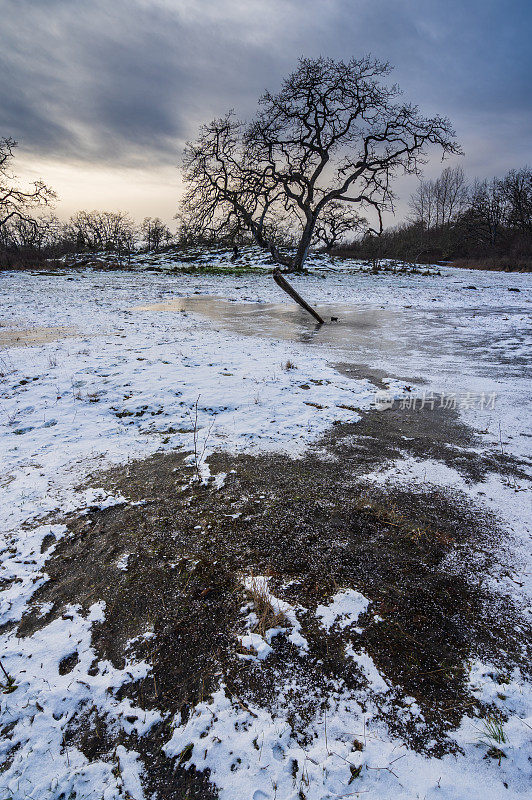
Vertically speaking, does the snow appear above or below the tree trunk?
below

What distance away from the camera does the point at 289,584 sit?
2396 millimetres

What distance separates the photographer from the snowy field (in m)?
1.51

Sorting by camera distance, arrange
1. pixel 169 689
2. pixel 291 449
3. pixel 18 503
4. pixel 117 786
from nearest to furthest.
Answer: pixel 117 786 < pixel 169 689 < pixel 18 503 < pixel 291 449

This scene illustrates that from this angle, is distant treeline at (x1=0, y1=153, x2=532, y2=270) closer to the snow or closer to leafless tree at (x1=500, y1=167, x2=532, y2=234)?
leafless tree at (x1=500, y1=167, x2=532, y2=234)

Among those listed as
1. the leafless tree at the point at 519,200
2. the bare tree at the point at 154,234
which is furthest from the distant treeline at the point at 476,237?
the bare tree at the point at 154,234

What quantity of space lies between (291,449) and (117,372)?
144 inches

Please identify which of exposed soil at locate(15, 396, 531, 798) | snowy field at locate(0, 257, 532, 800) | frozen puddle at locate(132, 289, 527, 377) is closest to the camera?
snowy field at locate(0, 257, 532, 800)

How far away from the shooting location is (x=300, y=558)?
2.62 meters

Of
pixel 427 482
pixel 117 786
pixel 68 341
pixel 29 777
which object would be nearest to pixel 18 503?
pixel 29 777

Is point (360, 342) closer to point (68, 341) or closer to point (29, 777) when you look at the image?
point (68, 341)

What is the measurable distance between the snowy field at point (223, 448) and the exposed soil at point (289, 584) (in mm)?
71

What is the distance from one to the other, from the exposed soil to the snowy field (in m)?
0.07

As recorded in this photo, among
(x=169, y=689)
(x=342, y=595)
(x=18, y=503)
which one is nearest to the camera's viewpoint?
(x=169, y=689)

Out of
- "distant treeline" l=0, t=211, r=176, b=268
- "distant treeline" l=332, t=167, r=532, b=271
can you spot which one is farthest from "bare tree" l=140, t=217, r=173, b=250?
"distant treeline" l=332, t=167, r=532, b=271
